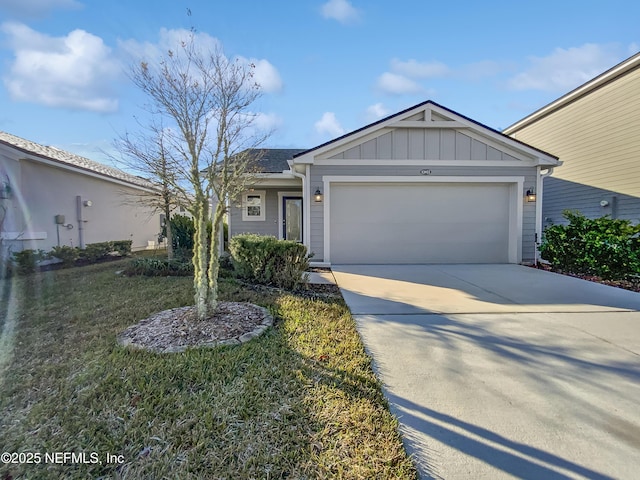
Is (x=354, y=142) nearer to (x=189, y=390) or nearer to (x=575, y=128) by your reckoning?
(x=189, y=390)

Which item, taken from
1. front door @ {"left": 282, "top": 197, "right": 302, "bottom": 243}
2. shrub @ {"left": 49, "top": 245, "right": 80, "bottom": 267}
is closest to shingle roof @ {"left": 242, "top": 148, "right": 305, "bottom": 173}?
front door @ {"left": 282, "top": 197, "right": 302, "bottom": 243}

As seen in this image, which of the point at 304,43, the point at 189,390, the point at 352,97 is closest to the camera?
the point at 189,390

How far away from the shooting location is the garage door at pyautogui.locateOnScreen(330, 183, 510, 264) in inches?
351

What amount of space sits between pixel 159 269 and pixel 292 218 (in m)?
5.04

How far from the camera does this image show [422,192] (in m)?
8.94

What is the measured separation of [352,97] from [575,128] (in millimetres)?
7597

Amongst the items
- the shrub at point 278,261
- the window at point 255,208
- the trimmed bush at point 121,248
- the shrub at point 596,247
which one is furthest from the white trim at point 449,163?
the trimmed bush at point 121,248

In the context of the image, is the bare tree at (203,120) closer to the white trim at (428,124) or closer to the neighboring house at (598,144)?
the white trim at (428,124)

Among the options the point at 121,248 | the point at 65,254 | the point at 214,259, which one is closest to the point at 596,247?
the point at 214,259

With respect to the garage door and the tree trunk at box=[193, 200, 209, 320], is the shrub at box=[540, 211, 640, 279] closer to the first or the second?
the garage door

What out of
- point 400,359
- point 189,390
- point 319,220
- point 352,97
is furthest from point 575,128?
point 189,390

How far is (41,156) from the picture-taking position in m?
8.70

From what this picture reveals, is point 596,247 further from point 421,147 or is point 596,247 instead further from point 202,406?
A: point 202,406

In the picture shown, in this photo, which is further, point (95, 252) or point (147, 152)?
point (95, 252)
